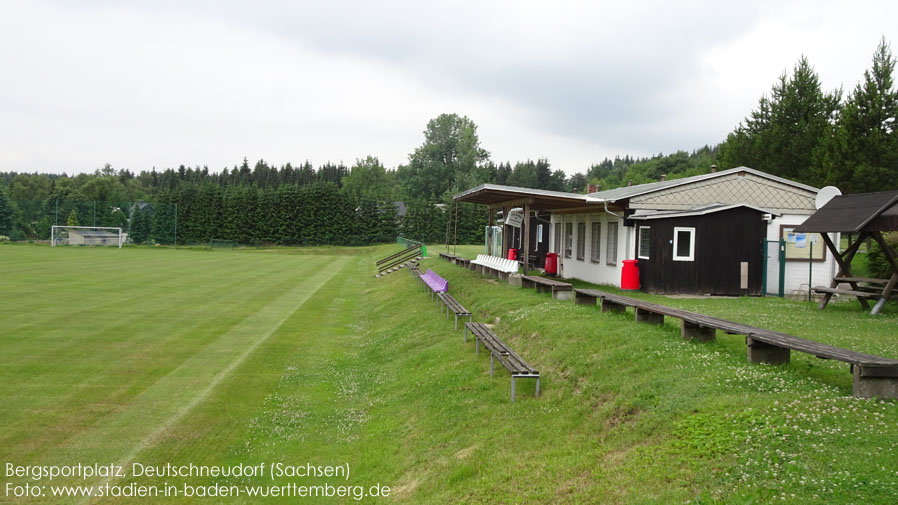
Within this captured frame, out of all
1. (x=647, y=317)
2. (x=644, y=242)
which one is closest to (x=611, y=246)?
(x=644, y=242)

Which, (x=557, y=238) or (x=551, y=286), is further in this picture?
(x=557, y=238)

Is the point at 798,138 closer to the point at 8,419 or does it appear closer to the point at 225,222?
the point at 8,419

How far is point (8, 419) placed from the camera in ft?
27.2

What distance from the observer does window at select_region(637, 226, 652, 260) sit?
18406 mm

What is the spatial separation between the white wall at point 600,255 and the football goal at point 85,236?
51133 mm

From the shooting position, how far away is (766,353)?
7207 mm

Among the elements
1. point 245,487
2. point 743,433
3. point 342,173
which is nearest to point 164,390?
point 245,487

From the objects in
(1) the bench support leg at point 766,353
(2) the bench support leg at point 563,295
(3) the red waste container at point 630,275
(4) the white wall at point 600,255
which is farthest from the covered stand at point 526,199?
(1) the bench support leg at point 766,353

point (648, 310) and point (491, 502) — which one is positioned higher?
point (648, 310)

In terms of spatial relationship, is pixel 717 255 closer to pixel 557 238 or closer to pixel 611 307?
pixel 611 307

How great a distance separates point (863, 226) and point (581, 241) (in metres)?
11.6

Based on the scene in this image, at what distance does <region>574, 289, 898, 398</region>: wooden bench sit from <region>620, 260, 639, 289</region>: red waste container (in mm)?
7186

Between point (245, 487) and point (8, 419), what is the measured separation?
3908mm

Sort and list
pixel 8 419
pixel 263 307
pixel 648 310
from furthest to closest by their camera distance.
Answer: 1. pixel 263 307
2. pixel 648 310
3. pixel 8 419
